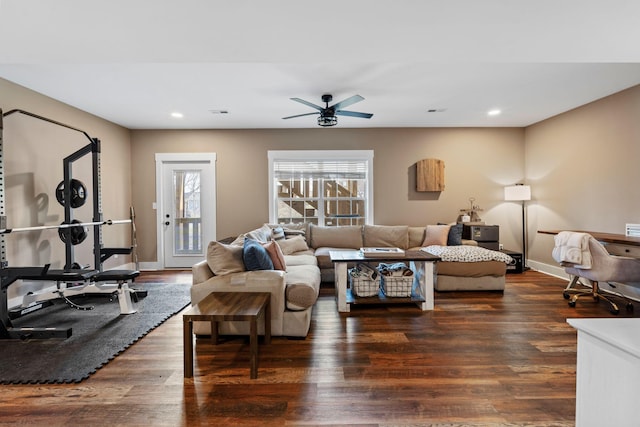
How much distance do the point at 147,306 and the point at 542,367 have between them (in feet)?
12.6

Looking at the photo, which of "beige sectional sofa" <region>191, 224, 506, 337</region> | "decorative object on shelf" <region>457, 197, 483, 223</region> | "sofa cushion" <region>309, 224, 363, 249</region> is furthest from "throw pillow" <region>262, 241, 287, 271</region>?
"decorative object on shelf" <region>457, 197, 483, 223</region>

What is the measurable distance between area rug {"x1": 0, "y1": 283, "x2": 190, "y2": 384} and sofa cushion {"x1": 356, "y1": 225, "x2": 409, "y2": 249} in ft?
9.48

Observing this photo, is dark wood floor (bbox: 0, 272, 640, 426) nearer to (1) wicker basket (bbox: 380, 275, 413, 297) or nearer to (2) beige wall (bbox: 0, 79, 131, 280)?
(1) wicker basket (bbox: 380, 275, 413, 297)

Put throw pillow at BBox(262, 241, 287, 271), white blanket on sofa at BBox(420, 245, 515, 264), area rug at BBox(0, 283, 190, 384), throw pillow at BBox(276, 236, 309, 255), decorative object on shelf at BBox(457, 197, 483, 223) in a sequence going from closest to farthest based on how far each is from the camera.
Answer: area rug at BBox(0, 283, 190, 384) → throw pillow at BBox(262, 241, 287, 271) → white blanket on sofa at BBox(420, 245, 515, 264) → throw pillow at BBox(276, 236, 309, 255) → decorative object on shelf at BBox(457, 197, 483, 223)

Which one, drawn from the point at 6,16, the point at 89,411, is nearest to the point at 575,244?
the point at 89,411

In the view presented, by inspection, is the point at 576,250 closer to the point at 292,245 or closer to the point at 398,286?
the point at 398,286

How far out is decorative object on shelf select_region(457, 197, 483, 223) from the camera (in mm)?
5593

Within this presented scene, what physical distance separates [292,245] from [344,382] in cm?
283

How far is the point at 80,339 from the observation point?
2729mm

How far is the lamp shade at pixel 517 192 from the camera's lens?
5.36 metres

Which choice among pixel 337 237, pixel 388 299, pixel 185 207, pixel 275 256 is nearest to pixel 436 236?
pixel 337 237

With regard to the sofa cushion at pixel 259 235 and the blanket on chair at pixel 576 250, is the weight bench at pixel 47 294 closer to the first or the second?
the sofa cushion at pixel 259 235

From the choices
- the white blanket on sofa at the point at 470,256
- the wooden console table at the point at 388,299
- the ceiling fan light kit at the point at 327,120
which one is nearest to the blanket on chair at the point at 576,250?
the white blanket on sofa at the point at 470,256

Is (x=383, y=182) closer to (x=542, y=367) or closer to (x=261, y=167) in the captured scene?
(x=261, y=167)
